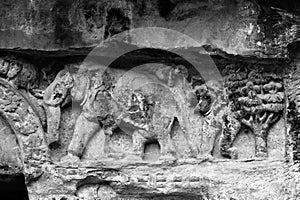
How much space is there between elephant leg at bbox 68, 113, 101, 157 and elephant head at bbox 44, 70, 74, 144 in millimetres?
113

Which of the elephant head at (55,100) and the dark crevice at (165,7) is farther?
the elephant head at (55,100)

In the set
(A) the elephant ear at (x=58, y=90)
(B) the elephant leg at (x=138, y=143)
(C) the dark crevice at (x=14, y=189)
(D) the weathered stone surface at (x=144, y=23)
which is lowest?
(C) the dark crevice at (x=14, y=189)

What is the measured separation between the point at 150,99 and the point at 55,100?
57cm

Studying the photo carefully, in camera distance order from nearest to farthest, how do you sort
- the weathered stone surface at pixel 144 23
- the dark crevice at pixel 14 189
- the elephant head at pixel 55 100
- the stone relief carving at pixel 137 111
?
1. the weathered stone surface at pixel 144 23
2. the stone relief carving at pixel 137 111
3. the elephant head at pixel 55 100
4. the dark crevice at pixel 14 189

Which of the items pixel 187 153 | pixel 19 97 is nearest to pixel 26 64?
pixel 19 97

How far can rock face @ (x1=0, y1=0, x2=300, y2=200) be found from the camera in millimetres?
4887

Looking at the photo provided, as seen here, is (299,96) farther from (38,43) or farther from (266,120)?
(38,43)

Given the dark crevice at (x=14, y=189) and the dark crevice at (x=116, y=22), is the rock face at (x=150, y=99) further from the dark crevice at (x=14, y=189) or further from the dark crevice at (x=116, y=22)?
the dark crevice at (x=14, y=189)

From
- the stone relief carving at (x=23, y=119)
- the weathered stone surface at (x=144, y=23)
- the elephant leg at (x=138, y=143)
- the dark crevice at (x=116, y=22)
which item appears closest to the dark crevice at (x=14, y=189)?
the stone relief carving at (x=23, y=119)

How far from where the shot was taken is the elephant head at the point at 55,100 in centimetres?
507

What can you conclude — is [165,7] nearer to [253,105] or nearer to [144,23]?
[144,23]

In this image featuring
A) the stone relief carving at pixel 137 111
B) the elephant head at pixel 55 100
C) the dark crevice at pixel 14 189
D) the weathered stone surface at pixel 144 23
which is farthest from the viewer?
the dark crevice at pixel 14 189

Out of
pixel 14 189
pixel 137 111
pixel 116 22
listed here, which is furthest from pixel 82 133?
pixel 14 189

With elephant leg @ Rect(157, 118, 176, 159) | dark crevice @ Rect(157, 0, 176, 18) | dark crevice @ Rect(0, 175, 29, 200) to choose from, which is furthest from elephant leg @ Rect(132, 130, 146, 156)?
dark crevice @ Rect(0, 175, 29, 200)
